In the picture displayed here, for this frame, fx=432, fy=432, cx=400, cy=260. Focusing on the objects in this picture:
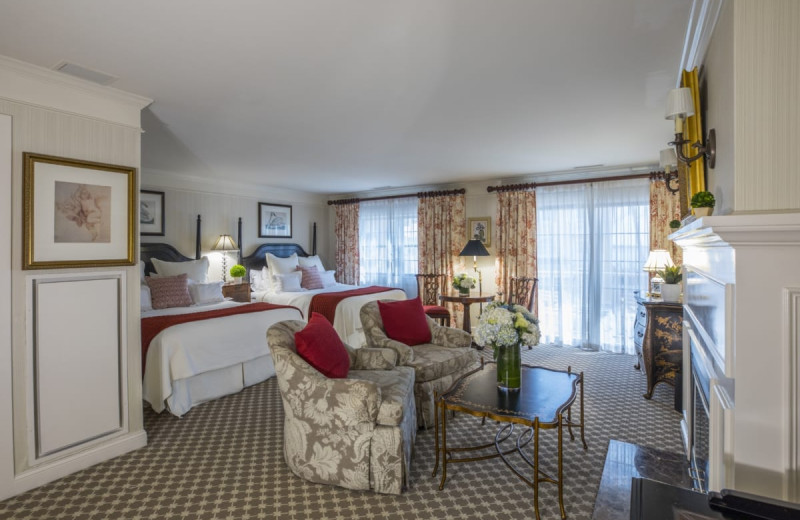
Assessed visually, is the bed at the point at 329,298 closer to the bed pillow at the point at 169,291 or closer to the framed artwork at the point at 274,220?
the framed artwork at the point at 274,220

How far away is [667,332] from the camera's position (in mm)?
3865

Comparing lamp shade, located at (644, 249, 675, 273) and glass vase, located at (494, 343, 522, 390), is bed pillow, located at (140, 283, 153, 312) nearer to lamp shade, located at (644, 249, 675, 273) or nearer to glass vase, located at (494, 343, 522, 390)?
glass vase, located at (494, 343, 522, 390)

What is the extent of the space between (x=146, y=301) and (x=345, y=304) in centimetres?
225

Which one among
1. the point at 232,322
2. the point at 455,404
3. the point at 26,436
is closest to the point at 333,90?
the point at 455,404

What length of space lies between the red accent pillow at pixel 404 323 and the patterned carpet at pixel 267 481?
2.47ft

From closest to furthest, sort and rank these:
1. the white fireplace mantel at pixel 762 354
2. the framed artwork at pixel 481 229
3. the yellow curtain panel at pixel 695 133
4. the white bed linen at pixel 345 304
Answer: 1. the white fireplace mantel at pixel 762 354
2. the yellow curtain panel at pixel 695 133
3. the white bed linen at pixel 345 304
4. the framed artwork at pixel 481 229

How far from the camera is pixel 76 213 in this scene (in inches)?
107

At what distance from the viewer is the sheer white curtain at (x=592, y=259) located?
18.4 feet

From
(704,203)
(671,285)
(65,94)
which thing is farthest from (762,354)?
(65,94)

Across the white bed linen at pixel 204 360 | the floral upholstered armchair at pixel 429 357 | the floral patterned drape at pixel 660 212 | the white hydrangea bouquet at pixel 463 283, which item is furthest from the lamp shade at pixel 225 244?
the floral patterned drape at pixel 660 212

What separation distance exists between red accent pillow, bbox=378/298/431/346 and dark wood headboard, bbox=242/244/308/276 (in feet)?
12.2

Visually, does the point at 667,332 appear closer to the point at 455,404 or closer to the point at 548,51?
the point at 455,404

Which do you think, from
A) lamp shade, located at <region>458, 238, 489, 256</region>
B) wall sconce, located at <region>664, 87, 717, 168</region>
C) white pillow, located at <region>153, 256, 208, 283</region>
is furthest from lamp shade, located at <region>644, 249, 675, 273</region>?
white pillow, located at <region>153, 256, 208, 283</region>

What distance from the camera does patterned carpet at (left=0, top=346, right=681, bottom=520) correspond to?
228cm
